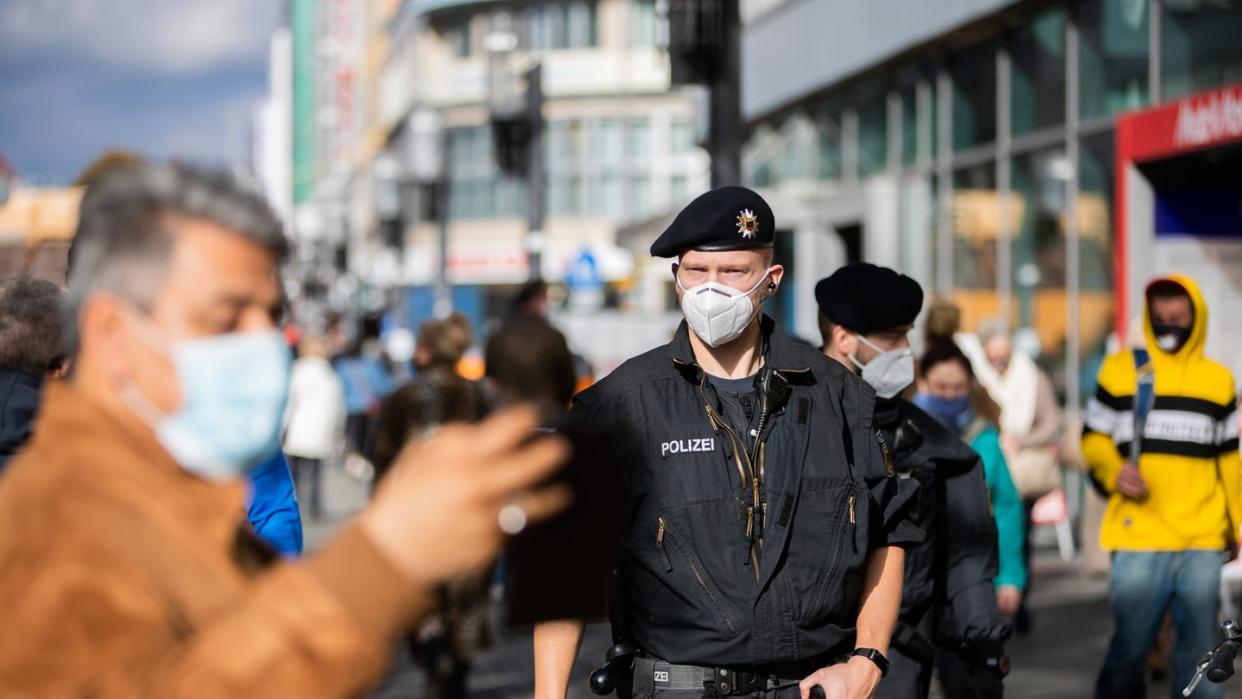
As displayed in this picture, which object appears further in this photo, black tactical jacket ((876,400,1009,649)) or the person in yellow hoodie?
the person in yellow hoodie

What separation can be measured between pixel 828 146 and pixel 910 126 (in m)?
2.88

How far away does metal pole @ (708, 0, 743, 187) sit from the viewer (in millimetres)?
10203

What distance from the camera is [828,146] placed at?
21938 millimetres

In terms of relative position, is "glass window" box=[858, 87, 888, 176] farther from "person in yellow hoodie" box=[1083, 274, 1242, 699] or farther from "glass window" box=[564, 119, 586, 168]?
"glass window" box=[564, 119, 586, 168]

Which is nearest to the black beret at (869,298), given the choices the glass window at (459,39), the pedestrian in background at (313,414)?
the pedestrian in background at (313,414)

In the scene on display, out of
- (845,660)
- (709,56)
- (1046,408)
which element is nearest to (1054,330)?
(1046,408)

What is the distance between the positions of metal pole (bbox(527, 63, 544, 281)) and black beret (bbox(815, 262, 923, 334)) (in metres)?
15.4

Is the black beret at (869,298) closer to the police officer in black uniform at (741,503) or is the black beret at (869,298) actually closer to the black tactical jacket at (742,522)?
the police officer in black uniform at (741,503)

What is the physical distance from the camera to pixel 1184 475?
7.14 metres

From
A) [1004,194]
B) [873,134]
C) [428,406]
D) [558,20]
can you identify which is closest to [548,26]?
[558,20]

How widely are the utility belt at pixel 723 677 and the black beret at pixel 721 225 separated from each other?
0.93 m

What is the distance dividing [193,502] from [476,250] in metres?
56.8

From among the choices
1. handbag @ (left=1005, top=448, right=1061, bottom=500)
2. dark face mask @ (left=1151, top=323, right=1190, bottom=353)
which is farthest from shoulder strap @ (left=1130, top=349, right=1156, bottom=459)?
handbag @ (left=1005, top=448, right=1061, bottom=500)

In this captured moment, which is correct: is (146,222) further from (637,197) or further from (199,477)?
(637,197)
